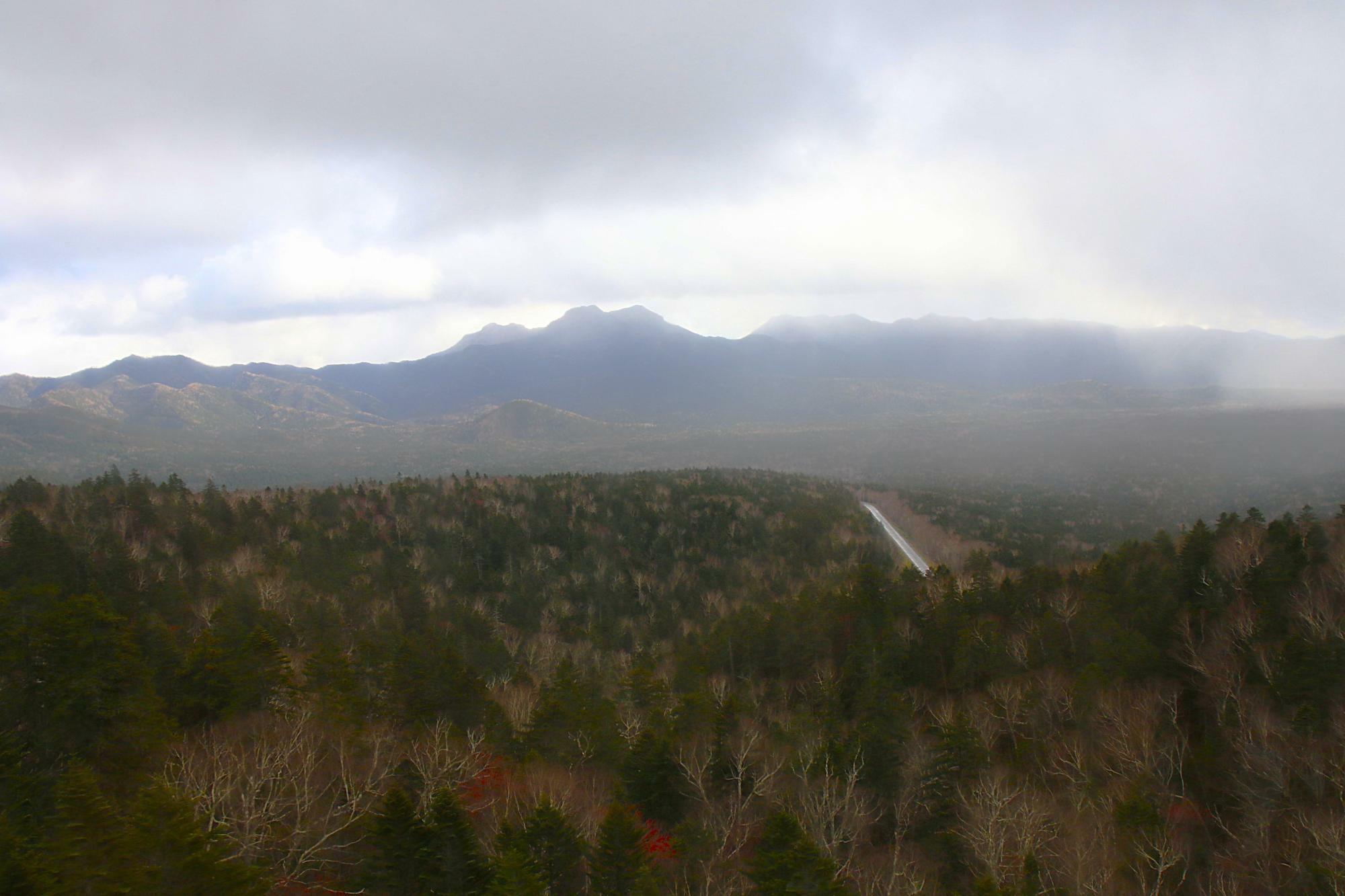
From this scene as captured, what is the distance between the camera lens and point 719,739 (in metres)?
25.6

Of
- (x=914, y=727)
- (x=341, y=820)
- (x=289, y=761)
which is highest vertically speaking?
(x=289, y=761)

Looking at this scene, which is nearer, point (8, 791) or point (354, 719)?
point (8, 791)

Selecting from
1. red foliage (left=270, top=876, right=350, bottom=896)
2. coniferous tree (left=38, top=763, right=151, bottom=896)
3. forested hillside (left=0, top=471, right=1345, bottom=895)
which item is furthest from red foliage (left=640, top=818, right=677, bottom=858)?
coniferous tree (left=38, top=763, right=151, bottom=896)

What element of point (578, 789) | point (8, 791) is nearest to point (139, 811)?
point (8, 791)

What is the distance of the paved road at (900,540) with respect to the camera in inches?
2365

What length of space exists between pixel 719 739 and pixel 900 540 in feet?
166

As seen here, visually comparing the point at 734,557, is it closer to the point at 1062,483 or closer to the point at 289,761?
the point at 289,761

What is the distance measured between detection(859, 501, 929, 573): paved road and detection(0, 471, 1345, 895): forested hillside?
1203 cm

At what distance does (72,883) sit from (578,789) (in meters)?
14.9

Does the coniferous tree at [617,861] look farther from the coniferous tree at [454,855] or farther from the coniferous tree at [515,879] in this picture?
the coniferous tree at [454,855]

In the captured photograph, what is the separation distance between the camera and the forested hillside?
1705 centimetres

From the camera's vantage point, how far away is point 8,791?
1625cm

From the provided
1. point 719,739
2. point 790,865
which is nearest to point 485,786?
point 719,739

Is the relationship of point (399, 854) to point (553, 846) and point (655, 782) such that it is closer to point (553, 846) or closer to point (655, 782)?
point (553, 846)
